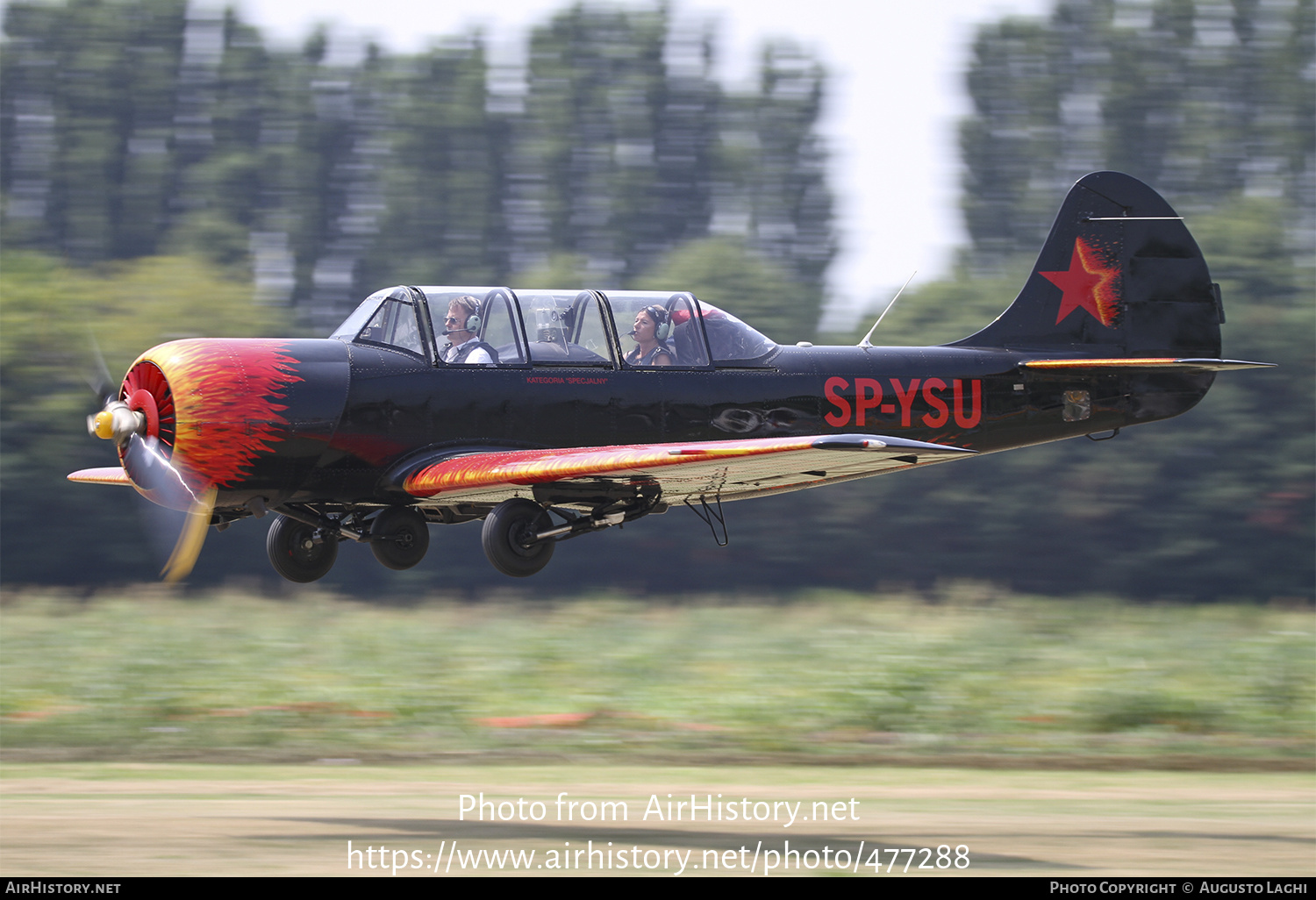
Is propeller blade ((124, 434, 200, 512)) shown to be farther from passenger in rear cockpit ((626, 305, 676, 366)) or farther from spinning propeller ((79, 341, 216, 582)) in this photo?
passenger in rear cockpit ((626, 305, 676, 366))

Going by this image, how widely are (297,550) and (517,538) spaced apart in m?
1.96

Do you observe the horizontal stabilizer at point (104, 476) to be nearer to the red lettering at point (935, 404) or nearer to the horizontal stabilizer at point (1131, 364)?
the red lettering at point (935, 404)

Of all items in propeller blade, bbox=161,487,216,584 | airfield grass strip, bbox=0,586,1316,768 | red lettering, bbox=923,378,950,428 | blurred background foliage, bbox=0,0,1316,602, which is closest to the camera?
propeller blade, bbox=161,487,216,584

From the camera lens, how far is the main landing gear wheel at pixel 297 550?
10039 mm

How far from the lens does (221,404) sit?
905 cm

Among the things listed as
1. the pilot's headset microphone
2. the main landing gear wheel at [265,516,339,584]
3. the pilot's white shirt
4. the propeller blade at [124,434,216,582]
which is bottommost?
the main landing gear wheel at [265,516,339,584]

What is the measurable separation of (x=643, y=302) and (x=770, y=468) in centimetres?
203

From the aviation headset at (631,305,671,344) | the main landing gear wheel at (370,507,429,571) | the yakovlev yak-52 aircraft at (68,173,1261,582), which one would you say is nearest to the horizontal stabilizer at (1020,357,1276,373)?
the yakovlev yak-52 aircraft at (68,173,1261,582)

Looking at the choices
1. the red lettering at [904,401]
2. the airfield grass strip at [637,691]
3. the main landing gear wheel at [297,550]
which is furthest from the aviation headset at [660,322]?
the airfield grass strip at [637,691]

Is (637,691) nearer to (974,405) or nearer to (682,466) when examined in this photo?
(974,405)

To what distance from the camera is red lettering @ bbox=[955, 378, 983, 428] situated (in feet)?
36.2

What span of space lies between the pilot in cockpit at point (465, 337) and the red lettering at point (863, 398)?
279 centimetres

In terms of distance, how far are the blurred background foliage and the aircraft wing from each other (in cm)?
2389
